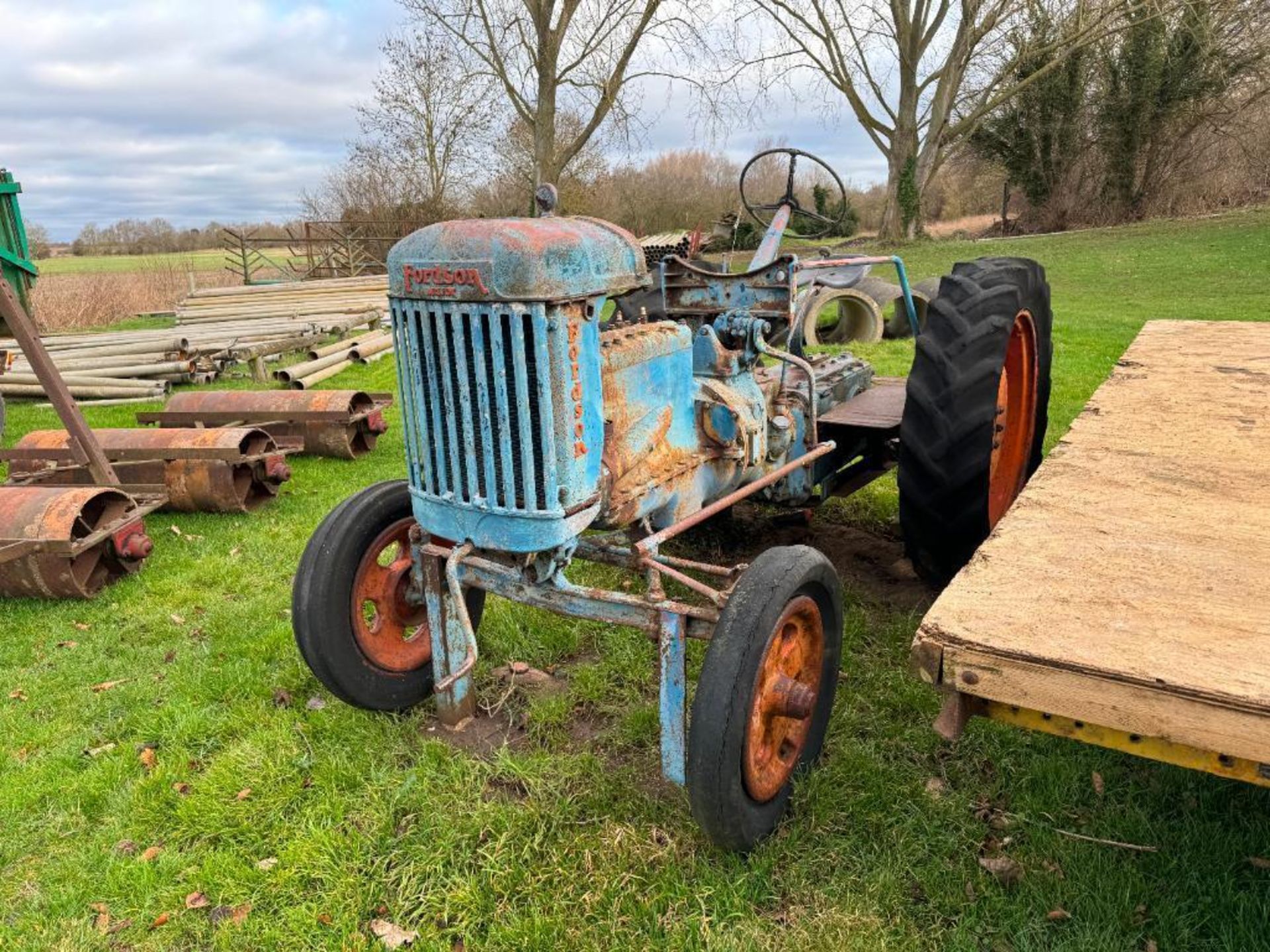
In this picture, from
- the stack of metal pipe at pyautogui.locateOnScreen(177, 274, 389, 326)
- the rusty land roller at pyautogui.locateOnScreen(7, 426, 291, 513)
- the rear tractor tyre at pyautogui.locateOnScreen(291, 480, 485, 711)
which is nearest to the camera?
the rear tractor tyre at pyautogui.locateOnScreen(291, 480, 485, 711)

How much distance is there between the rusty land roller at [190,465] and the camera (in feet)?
16.8

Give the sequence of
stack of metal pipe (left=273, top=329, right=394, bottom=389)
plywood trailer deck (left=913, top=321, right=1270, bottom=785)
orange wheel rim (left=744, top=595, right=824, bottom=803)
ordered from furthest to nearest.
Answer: stack of metal pipe (left=273, top=329, right=394, bottom=389), orange wheel rim (left=744, top=595, right=824, bottom=803), plywood trailer deck (left=913, top=321, right=1270, bottom=785)

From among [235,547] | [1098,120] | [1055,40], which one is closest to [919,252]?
[1055,40]

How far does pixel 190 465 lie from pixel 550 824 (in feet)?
12.3

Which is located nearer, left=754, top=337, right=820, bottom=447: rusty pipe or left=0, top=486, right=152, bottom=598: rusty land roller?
left=754, top=337, right=820, bottom=447: rusty pipe

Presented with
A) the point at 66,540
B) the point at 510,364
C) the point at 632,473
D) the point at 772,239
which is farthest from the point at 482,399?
the point at 66,540

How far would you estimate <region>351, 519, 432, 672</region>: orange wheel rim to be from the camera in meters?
2.93

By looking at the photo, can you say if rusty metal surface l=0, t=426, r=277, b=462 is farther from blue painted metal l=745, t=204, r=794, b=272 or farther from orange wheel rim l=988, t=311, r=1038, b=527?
orange wheel rim l=988, t=311, r=1038, b=527

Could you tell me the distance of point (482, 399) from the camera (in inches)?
89.6

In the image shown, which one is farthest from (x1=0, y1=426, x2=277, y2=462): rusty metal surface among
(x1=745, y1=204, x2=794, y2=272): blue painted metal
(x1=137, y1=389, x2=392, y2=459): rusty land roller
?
(x1=745, y1=204, x2=794, y2=272): blue painted metal

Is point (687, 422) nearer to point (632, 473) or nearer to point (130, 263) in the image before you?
point (632, 473)

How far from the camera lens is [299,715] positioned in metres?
3.08

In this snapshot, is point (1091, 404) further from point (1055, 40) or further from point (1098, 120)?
point (1098, 120)

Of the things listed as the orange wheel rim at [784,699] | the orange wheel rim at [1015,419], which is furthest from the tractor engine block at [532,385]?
the orange wheel rim at [1015,419]
